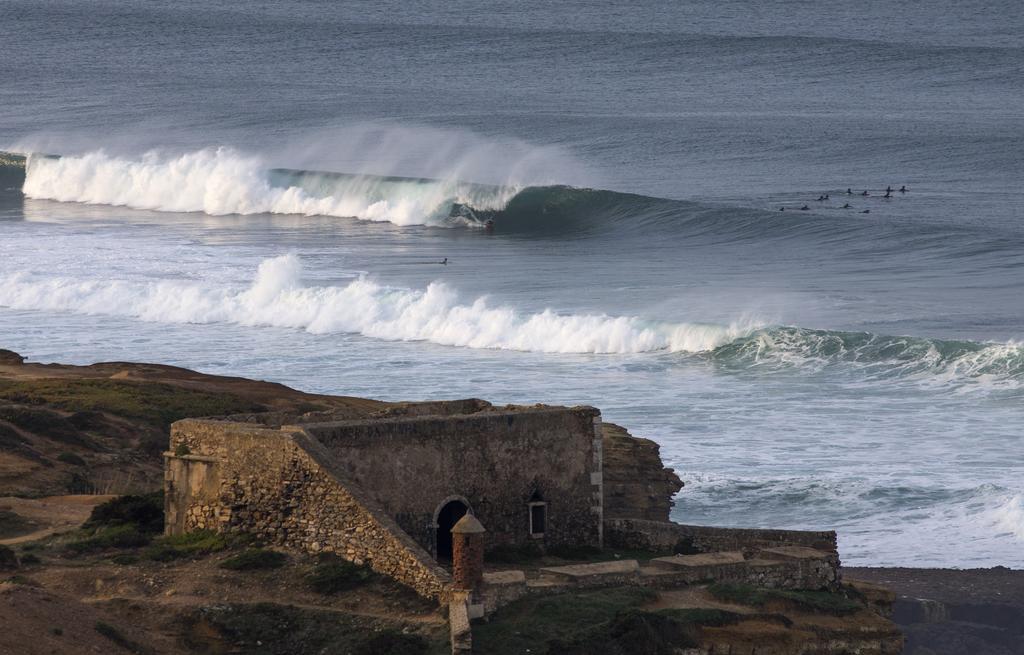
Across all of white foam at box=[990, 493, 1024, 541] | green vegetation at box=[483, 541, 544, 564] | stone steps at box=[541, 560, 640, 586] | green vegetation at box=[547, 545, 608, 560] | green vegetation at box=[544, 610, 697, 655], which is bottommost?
white foam at box=[990, 493, 1024, 541]

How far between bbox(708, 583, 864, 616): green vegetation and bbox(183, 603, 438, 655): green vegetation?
127 inches

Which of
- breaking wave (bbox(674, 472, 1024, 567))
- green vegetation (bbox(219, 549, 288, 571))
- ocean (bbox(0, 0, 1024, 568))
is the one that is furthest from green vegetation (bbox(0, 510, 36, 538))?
ocean (bbox(0, 0, 1024, 568))

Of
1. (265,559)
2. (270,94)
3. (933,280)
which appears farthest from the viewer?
(270,94)

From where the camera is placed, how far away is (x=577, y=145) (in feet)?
268

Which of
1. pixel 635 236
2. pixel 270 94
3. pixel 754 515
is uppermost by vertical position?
pixel 270 94

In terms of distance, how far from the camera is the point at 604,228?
218 ft

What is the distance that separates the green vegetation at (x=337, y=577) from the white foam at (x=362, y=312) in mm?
25857

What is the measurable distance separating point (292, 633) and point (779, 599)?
191 inches

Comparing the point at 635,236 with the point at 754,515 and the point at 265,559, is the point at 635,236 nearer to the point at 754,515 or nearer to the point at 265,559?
the point at 754,515

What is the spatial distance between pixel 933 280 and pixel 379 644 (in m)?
36.9

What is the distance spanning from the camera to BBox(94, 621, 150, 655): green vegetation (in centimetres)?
1834

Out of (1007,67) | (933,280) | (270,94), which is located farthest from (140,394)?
(1007,67)

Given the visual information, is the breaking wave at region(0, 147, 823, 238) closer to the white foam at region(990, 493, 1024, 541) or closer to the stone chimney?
the white foam at region(990, 493, 1024, 541)

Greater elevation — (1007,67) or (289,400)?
(1007,67)
